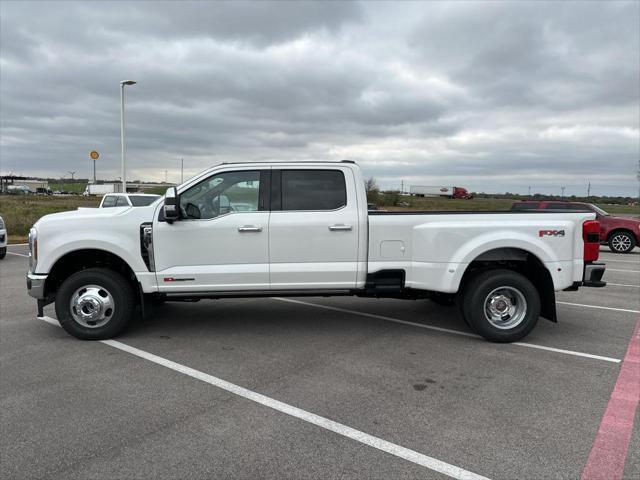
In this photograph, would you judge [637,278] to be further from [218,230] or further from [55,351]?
[55,351]

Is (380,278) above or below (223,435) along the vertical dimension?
above

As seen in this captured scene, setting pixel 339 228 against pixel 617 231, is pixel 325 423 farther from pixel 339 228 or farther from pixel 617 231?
pixel 617 231

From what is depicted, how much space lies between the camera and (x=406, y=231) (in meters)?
5.55

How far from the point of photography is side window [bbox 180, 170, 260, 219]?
18.0 feet

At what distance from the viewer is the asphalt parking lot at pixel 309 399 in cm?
305

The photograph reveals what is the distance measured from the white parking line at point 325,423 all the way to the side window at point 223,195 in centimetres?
163

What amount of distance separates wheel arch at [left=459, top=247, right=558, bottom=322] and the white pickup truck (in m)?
0.02

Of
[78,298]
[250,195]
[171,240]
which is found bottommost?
[78,298]

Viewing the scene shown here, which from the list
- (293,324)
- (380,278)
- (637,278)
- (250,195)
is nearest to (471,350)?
(380,278)

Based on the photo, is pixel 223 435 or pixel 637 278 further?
pixel 637 278

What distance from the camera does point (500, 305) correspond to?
5.55m

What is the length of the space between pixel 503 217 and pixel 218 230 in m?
3.19

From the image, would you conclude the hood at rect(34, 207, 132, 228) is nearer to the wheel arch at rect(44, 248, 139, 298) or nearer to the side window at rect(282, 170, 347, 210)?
the wheel arch at rect(44, 248, 139, 298)

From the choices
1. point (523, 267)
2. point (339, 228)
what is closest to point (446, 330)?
point (523, 267)
